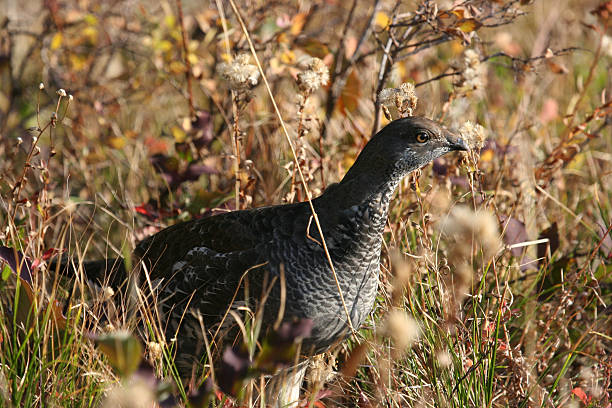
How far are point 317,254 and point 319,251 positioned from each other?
0.01 m

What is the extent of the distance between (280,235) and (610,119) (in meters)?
2.12

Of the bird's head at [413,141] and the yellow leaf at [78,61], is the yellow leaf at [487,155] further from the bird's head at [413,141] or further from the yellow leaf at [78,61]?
the yellow leaf at [78,61]

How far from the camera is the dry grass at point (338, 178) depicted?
2.28 meters

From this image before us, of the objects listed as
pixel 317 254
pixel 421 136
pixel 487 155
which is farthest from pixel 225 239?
pixel 487 155

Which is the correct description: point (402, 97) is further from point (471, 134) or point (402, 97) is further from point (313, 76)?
point (313, 76)

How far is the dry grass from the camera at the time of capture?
2281 millimetres

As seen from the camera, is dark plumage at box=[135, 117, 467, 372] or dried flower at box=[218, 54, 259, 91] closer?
dark plumage at box=[135, 117, 467, 372]

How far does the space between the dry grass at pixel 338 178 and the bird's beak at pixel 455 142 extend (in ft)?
0.14

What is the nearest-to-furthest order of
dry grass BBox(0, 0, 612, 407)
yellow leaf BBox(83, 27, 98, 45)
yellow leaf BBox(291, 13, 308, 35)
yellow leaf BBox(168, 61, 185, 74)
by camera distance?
dry grass BBox(0, 0, 612, 407), yellow leaf BBox(291, 13, 308, 35), yellow leaf BBox(168, 61, 185, 74), yellow leaf BBox(83, 27, 98, 45)

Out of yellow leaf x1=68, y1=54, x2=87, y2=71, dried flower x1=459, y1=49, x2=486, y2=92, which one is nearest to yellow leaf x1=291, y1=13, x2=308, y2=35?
dried flower x1=459, y1=49, x2=486, y2=92

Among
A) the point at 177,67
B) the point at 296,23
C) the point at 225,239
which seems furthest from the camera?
the point at 177,67

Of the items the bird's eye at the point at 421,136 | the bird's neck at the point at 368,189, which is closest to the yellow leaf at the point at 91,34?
the bird's neck at the point at 368,189

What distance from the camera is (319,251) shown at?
2355 mm

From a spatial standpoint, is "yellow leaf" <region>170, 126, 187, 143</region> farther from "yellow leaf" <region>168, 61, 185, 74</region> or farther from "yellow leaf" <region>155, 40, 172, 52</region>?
"yellow leaf" <region>155, 40, 172, 52</region>
